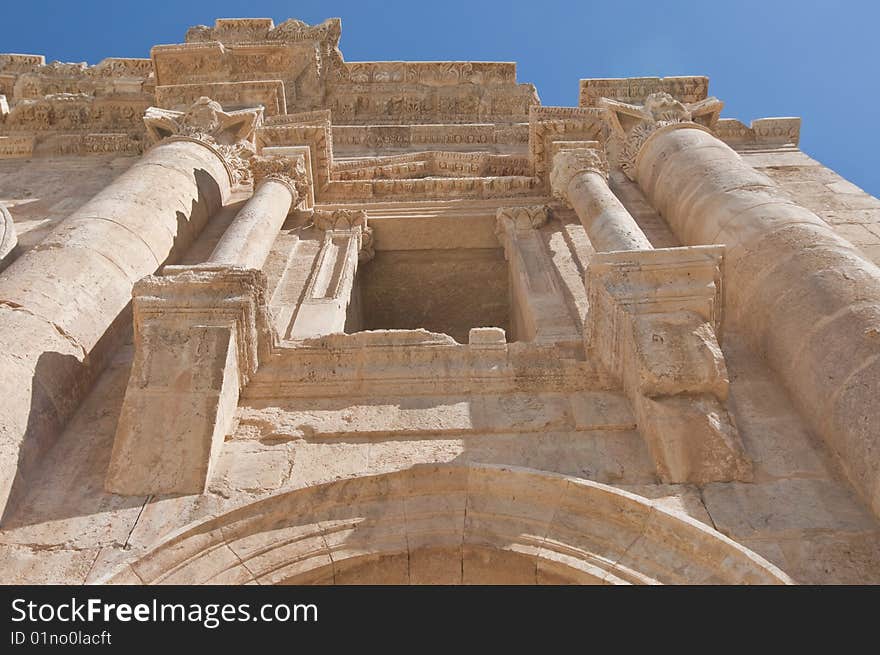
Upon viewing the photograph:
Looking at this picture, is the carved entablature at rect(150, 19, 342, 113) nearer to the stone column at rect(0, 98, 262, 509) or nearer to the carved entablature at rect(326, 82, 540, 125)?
the carved entablature at rect(326, 82, 540, 125)

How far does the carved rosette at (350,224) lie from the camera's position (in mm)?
8414

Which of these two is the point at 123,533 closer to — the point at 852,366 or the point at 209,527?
the point at 209,527

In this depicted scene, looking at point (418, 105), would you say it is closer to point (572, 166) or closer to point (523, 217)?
point (523, 217)

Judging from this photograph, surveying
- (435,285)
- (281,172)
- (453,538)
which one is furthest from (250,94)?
(453,538)

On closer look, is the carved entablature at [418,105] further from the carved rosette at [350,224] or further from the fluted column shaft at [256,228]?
the fluted column shaft at [256,228]

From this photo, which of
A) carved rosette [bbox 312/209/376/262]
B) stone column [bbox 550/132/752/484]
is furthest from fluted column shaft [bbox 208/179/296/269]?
stone column [bbox 550/132/752/484]

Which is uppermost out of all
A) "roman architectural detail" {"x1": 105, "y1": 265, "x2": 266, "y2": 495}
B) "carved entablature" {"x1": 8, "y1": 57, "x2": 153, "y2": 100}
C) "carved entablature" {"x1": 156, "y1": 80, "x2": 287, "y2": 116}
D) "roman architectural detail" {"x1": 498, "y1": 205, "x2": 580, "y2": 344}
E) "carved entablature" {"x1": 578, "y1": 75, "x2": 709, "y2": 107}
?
"carved entablature" {"x1": 8, "y1": 57, "x2": 153, "y2": 100}

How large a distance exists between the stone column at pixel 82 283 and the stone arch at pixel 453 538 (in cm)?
140

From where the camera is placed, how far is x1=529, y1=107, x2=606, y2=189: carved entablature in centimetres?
925

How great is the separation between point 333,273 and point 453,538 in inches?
170

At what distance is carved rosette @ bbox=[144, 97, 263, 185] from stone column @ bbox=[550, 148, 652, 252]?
4.11 metres

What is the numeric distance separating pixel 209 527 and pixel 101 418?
1.63 m
